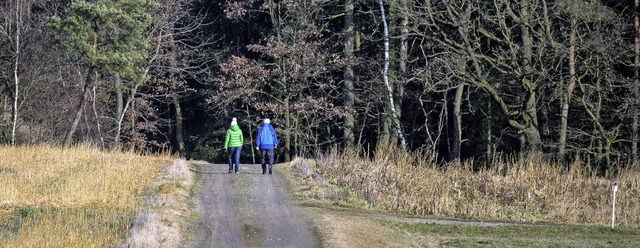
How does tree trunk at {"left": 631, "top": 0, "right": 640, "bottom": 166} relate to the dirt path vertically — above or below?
above

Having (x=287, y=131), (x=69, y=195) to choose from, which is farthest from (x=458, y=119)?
(x=69, y=195)

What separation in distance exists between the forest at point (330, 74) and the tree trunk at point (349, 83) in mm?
78

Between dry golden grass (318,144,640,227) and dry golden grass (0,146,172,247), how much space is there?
5.66 metres

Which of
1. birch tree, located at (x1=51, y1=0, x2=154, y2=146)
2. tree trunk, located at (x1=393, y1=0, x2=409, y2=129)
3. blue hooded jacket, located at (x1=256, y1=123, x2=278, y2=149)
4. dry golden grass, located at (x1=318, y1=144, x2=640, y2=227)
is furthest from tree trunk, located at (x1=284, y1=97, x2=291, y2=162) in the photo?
blue hooded jacket, located at (x1=256, y1=123, x2=278, y2=149)

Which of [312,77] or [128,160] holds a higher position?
[312,77]

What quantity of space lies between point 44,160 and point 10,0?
65.6ft

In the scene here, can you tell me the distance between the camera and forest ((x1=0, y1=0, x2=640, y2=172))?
1387 inches

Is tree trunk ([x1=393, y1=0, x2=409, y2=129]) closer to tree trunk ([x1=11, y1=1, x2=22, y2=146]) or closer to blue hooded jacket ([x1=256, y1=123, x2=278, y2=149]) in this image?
blue hooded jacket ([x1=256, y1=123, x2=278, y2=149])

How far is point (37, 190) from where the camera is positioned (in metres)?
20.7

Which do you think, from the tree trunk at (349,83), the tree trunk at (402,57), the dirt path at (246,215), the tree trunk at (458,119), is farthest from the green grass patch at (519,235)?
the tree trunk at (349,83)

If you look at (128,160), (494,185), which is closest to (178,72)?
(128,160)

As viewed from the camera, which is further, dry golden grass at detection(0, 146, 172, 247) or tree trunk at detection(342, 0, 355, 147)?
tree trunk at detection(342, 0, 355, 147)

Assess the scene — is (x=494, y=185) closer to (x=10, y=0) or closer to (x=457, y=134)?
(x=457, y=134)

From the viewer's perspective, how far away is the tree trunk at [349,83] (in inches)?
1698
